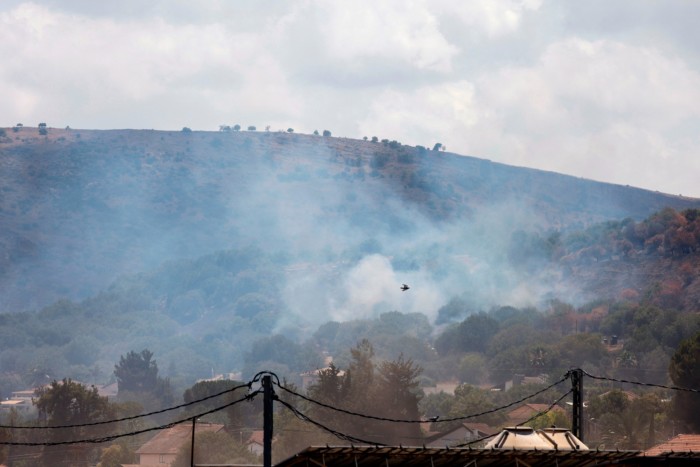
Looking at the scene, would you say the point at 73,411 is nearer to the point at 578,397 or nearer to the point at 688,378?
the point at 688,378

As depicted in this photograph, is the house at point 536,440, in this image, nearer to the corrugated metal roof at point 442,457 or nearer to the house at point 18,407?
the corrugated metal roof at point 442,457

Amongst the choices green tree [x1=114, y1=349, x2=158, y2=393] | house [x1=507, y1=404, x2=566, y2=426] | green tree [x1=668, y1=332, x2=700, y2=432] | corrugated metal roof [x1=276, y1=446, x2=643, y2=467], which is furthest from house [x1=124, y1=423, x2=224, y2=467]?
green tree [x1=114, y1=349, x2=158, y2=393]

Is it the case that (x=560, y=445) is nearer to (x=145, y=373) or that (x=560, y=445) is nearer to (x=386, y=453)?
(x=386, y=453)

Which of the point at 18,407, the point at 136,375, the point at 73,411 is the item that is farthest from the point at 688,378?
the point at 18,407

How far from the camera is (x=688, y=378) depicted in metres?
109

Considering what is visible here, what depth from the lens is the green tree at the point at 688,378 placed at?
335ft

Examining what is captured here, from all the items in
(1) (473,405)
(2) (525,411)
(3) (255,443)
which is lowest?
(3) (255,443)

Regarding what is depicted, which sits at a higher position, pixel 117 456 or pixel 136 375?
pixel 136 375

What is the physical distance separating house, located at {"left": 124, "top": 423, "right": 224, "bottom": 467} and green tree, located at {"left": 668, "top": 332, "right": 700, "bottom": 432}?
119ft

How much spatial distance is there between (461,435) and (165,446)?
2457cm

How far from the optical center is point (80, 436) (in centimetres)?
10575

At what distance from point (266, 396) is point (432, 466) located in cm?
629

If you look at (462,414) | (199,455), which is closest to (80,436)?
(199,455)

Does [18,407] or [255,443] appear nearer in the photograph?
[255,443]
